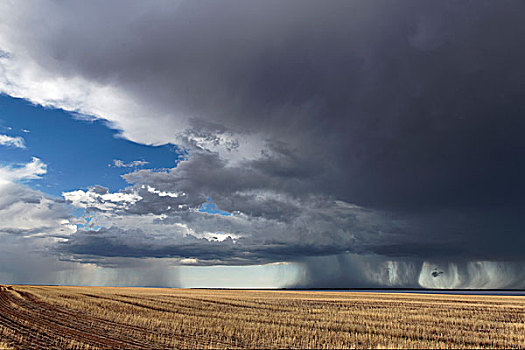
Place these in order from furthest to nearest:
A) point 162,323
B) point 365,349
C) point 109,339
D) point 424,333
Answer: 1. point 162,323
2. point 424,333
3. point 109,339
4. point 365,349

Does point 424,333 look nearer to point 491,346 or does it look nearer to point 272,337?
point 491,346

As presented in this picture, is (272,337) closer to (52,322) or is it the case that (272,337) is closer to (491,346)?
(491,346)

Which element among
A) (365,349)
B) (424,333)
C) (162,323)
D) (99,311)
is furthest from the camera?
(99,311)

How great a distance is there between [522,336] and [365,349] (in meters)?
11.3

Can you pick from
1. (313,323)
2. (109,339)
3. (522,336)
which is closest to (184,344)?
(109,339)

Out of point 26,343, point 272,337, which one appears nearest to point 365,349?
point 272,337

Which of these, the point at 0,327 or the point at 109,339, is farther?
the point at 0,327

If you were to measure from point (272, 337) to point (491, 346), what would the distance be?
1053 cm

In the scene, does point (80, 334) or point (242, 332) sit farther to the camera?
point (242, 332)

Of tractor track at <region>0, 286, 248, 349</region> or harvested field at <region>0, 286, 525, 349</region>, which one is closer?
tractor track at <region>0, 286, 248, 349</region>

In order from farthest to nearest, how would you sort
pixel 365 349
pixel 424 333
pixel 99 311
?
pixel 99 311 → pixel 424 333 → pixel 365 349

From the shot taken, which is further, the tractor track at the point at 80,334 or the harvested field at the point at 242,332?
the harvested field at the point at 242,332

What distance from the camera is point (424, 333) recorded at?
21688 mm

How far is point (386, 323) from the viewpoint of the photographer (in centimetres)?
2545
